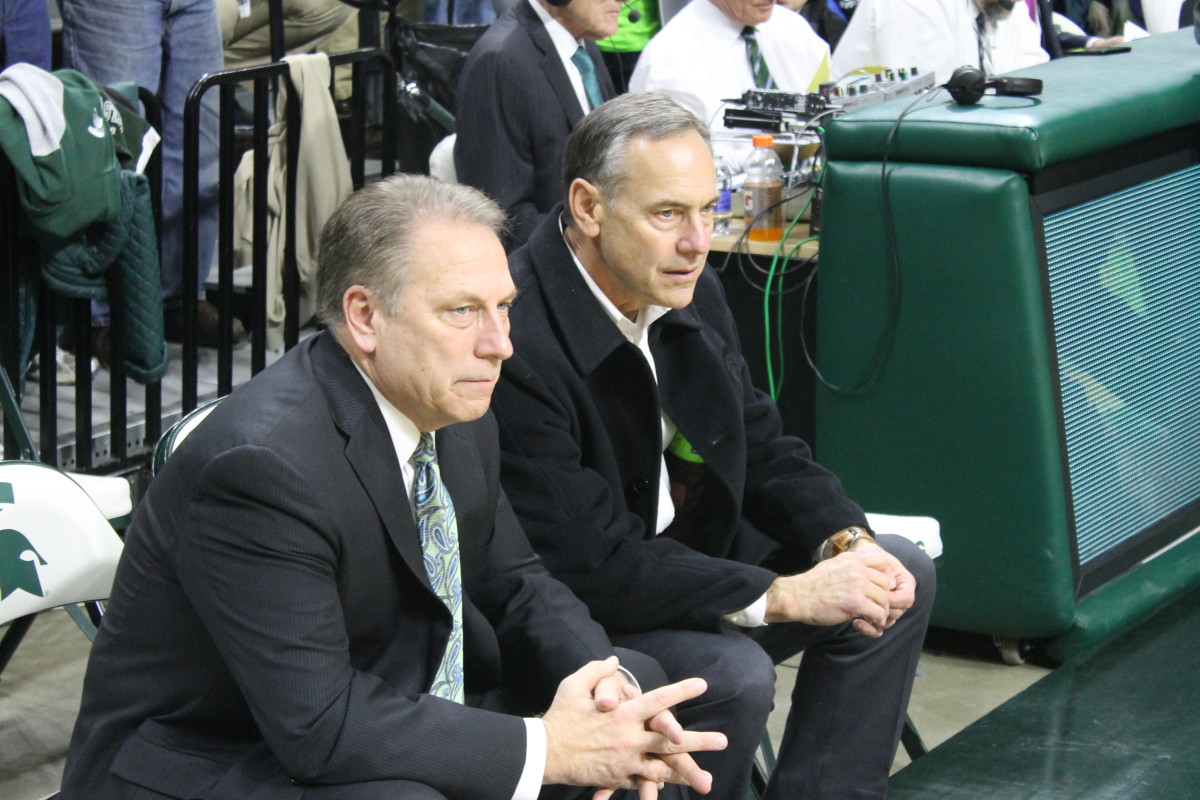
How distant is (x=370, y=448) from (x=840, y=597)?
87 centimetres

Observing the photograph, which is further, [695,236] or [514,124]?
[514,124]

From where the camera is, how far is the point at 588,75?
4242 millimetres

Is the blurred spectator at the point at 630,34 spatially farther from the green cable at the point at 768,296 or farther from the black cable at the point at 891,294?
the black cable at the point at 891,294

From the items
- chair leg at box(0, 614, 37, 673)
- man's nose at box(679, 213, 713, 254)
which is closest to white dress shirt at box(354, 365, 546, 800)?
man's nose at box(679, 213, 713, 254)

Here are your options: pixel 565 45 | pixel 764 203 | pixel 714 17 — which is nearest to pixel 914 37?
pixel 714 17

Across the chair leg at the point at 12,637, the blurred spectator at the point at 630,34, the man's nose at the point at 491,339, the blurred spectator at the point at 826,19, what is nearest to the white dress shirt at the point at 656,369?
the man's nose at the point at 491,339

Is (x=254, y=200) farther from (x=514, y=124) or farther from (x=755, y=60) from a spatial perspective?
(x=755, y=60)

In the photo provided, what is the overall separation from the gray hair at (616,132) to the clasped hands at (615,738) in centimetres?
86

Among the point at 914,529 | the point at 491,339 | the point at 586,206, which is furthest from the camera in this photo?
the point at 914,529

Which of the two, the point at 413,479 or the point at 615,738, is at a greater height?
the point at 413,479

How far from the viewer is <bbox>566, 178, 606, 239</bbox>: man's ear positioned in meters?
2.48

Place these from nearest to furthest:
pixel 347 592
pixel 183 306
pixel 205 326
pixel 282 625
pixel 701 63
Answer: pixel 282 625 → pixel 347 592 → pixel 183 306 → pixel 205 326 → pixel 701 63

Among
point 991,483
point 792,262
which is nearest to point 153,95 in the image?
point 792,262

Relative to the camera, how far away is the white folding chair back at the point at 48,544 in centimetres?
229
